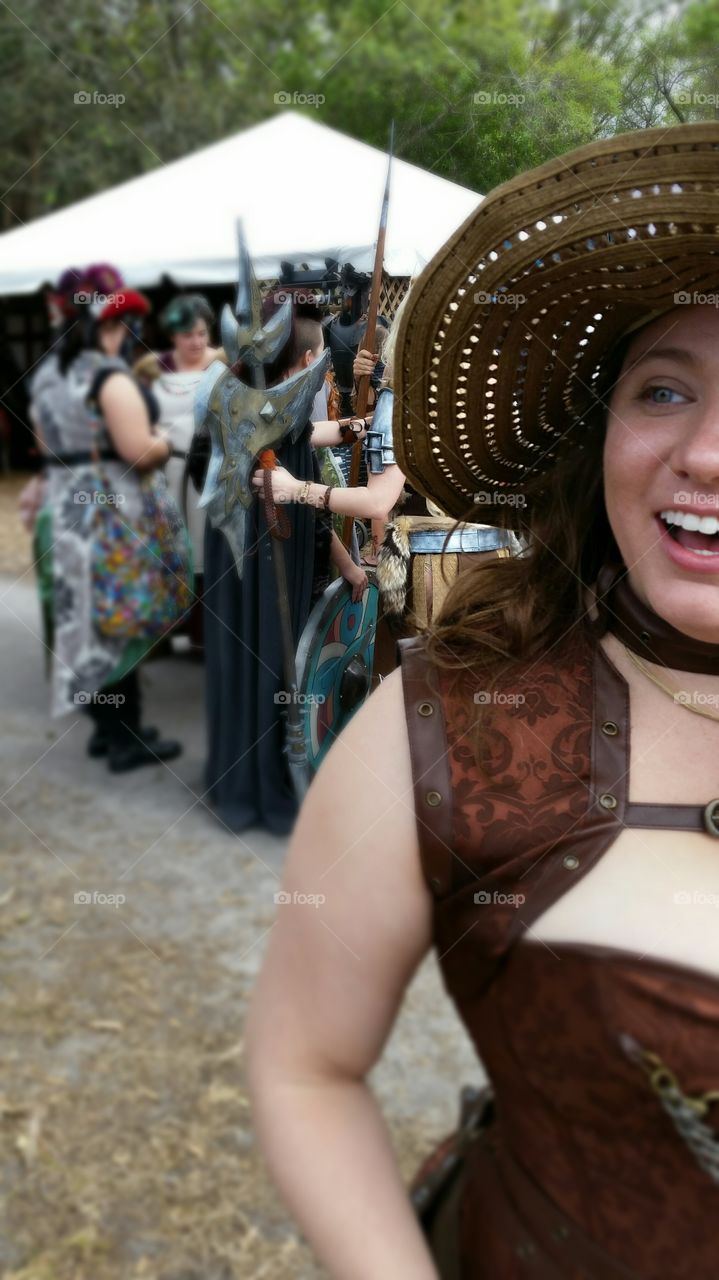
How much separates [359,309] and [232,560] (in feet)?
0.83

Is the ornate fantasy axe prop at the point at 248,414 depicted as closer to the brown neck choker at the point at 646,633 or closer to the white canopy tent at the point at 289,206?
the white canopy tent at the point at 289,206

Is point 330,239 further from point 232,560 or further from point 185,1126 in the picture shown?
point 185,1126

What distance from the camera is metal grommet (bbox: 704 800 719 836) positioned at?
906mm

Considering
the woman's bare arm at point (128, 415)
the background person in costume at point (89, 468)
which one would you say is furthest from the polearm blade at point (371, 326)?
the background person in costume at point (89, 468)

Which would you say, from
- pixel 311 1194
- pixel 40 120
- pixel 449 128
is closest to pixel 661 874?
pixel 311 1194

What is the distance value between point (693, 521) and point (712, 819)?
10.5 inches

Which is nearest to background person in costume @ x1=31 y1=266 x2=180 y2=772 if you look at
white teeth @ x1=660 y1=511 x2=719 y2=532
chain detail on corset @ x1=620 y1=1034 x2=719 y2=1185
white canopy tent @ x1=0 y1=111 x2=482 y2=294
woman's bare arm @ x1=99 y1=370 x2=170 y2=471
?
woman's bare arm @ x1=99 y1=370 x2=170 y2=471

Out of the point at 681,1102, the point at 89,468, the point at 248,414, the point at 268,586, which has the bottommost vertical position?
the point at 681,1102

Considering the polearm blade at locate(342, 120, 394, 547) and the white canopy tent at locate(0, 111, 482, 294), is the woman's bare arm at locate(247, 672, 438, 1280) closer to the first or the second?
the polearm blade at locate(342, 120, 394, 547)

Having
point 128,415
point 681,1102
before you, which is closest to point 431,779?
point 681,1102

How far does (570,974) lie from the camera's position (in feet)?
2.97

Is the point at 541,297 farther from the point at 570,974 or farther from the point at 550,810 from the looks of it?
the point at 570,974

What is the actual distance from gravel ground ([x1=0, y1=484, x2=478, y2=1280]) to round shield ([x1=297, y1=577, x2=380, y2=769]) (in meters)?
1.22

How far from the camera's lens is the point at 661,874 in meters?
0.90
